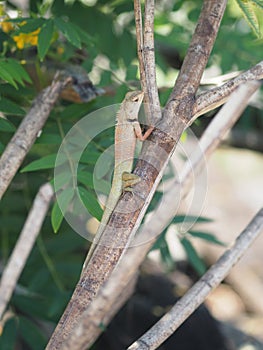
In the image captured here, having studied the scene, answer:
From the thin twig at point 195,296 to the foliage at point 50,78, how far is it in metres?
0.31

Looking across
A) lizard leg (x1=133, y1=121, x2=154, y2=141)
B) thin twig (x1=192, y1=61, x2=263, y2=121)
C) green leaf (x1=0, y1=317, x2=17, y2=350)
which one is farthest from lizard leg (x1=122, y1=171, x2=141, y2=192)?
green leaf (x1=0, y1=317, x2=17, y2=350)

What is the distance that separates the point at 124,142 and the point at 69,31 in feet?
1.62

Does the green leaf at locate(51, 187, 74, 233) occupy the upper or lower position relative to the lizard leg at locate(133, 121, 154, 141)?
lower

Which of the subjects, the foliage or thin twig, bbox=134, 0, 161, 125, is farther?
the foliage

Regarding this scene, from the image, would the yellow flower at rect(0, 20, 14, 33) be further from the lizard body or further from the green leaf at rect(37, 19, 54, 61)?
the lizard body

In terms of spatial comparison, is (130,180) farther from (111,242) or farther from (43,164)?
(43,164)

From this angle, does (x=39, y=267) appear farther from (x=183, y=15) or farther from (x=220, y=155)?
(x=220, y=155)

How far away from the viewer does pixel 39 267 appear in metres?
2.66

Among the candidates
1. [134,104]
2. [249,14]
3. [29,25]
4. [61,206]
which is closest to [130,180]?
[134,104]

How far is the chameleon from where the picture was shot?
1.37 m

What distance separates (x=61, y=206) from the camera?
1.58 metres

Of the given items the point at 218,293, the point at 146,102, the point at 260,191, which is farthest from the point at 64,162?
the point at 260,191

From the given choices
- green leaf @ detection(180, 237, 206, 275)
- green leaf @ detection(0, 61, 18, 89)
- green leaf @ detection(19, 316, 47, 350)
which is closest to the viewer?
green leaf @ detection(0, 61, 18, 89)

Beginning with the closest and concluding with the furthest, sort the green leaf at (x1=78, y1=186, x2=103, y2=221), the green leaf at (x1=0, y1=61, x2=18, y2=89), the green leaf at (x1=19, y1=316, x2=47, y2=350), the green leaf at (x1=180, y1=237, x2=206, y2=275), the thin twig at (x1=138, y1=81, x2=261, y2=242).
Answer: the green leaf at (x1=78, y1=186, x2=103, y2=221), the green leaf at (x1=0, y1=61, x2=18, y2=89), the thin twig at (x1=138, y1=81, x2=261, y2=242), the green leaf at (x1=19, y1=316, x2=47, y2=350), the green leaf at (x1=180, y1=237, x2=206, y2=275)
